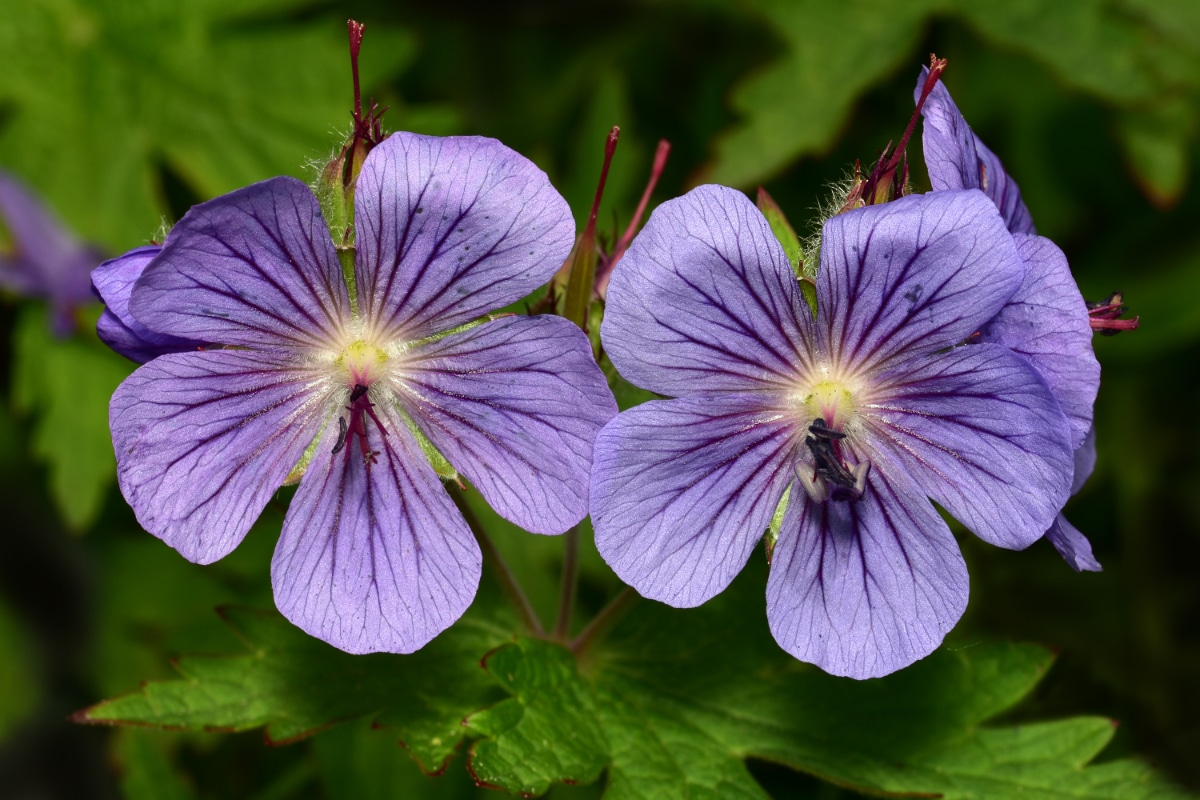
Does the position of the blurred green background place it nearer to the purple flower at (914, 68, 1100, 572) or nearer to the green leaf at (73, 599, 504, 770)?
the green leaf at (73, 599, 504, 770)

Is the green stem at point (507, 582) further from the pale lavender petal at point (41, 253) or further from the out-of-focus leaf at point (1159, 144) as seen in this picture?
the out-of-focus leaf at point (1159, 144)

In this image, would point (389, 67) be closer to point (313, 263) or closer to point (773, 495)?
point (313, 263)

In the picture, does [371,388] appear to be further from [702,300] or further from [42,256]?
[42,256]

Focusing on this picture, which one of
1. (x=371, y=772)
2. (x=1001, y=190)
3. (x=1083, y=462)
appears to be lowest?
(x=371, y=772)

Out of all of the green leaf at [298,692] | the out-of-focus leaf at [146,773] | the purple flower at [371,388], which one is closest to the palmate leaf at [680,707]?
the green leaf at [298,692]

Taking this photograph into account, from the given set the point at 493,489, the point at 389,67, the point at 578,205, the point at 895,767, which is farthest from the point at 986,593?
the point at 389,67

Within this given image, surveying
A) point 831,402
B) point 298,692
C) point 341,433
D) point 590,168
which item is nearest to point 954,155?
point 831,402

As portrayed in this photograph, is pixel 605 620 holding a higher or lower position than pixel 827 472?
lower
